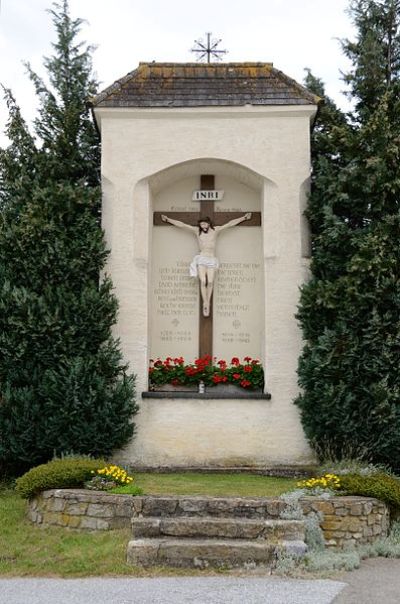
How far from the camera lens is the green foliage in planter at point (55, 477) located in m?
8.54

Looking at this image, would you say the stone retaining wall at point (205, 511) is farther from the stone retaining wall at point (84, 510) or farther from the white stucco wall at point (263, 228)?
the white stucco wall at point (263, 228)

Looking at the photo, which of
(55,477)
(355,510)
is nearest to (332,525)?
(355,510)

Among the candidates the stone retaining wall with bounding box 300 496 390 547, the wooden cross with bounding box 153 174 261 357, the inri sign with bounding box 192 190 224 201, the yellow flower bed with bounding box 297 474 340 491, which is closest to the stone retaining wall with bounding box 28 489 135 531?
the stone retaining wall with bounding box 300 496 390 547

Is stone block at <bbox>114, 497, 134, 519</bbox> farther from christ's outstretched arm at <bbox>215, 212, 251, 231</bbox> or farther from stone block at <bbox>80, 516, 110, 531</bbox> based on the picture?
christ's outstretched arm at <bbox>215, 212, 251, 231</bbox>

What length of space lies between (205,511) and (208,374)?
148 inches

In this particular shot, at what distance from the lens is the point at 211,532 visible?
24.4 feet

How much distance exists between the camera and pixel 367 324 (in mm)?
10484

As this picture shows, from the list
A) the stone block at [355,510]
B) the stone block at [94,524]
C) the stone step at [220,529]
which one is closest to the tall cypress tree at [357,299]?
the stone block at [355,510]

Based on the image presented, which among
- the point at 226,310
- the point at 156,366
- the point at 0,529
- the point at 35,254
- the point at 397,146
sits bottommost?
the point at 0,529

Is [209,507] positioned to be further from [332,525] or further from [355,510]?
[355,510]

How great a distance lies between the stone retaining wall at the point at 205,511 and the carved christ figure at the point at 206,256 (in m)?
4.41

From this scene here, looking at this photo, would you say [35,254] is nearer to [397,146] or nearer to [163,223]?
[163,223]

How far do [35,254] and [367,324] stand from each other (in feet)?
16.1

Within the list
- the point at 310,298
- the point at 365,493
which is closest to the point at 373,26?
the point at 310,298
